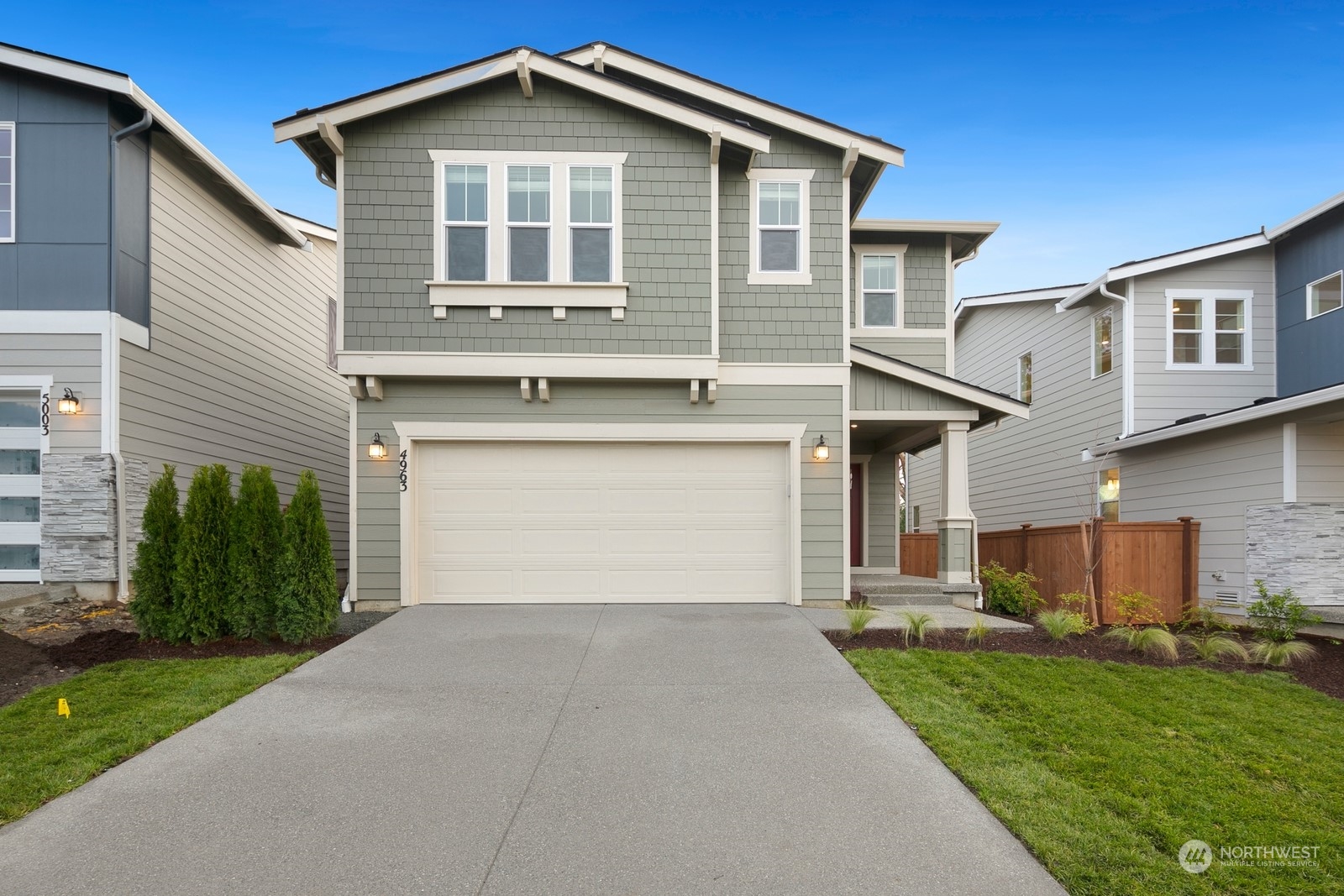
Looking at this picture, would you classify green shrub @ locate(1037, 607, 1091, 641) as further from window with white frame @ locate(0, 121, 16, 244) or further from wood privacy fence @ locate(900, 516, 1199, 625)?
window with white frame @ locate(0, 121, 16, 244)

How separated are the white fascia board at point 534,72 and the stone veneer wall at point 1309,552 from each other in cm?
849

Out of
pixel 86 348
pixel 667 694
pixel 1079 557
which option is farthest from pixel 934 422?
pixel 86 348

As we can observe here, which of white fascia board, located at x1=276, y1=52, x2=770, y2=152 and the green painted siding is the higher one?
white fascia board, located at x1=276, y1=52, x2=770, y2=152

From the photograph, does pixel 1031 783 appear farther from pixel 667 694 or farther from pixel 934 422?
pixel 934 422

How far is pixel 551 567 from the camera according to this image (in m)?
9.45

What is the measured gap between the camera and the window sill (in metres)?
9.69

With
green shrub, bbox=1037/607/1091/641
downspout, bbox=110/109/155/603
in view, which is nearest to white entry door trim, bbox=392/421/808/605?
green shrub, bbox=1037/607/1091/641

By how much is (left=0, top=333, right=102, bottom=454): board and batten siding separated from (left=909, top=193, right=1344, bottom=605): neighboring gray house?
14.5 meters

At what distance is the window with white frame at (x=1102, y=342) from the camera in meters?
13.3

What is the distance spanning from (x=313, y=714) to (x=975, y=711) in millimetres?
4869

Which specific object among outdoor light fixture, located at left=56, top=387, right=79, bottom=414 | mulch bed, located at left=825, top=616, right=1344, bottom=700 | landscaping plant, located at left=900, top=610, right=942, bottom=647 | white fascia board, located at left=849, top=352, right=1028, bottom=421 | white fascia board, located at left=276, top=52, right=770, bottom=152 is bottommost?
mulch bed, located at left=825, top=616, right=1344, bottom=700

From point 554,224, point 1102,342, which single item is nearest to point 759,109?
point 554,224

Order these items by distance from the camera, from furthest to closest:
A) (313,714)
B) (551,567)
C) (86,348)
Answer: (551,567) < (86,348) < (313,714)

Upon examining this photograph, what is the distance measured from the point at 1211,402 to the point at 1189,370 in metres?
0.65
